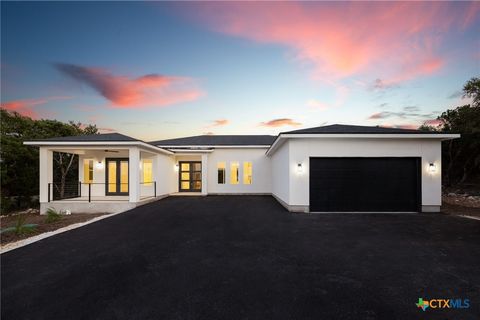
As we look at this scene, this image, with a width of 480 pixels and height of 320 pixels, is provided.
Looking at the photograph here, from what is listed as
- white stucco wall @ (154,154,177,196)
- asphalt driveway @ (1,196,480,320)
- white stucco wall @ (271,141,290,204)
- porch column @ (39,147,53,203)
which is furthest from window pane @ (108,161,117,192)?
white stucco wall @ (271,141,290,204)

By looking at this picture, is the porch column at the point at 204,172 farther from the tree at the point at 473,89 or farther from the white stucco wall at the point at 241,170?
the tree at the point at 473,89

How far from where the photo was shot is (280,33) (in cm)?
985

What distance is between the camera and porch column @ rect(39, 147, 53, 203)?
30.5ft

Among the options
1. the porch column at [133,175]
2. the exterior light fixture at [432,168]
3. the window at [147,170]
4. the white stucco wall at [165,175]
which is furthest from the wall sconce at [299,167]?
the window at [147,170]

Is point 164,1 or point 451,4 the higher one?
point 164,1

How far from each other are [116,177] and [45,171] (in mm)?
3338

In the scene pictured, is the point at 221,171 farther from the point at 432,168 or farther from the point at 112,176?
the point at 432,168

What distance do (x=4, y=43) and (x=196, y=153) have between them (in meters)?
11.5

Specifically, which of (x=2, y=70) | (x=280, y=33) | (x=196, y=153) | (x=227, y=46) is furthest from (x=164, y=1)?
(x=2, y=70)

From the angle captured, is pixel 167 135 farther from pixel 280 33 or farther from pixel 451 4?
pixel 451 4

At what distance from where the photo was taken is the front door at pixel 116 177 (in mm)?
12219

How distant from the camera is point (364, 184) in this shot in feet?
26.6

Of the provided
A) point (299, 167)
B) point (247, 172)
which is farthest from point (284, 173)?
point (247, 172)

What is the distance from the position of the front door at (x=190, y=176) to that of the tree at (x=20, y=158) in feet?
22.4
